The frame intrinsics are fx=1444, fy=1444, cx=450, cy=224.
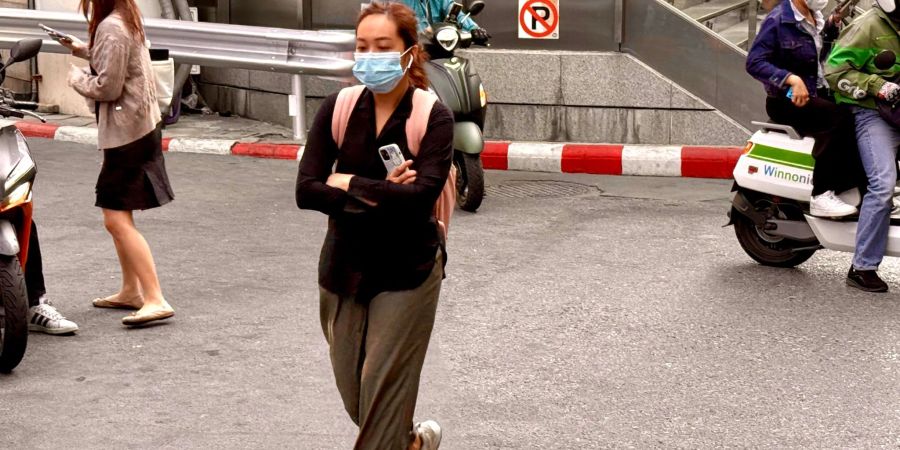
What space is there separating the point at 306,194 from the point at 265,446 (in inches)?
49.8

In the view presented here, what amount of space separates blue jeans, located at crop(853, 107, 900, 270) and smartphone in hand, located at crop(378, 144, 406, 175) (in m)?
4.00

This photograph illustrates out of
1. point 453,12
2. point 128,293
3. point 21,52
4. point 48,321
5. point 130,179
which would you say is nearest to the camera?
point 21,52

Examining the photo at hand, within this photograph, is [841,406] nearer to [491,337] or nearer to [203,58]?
[491,337]

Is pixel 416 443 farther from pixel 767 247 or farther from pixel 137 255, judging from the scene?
pixel 767 247

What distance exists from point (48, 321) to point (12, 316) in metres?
0.75

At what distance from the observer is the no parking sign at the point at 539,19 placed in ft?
39.0

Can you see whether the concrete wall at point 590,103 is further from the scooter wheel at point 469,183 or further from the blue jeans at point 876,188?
the blue jeans at point 876,188

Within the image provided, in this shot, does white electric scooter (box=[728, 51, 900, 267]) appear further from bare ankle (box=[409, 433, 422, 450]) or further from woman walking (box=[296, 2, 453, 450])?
woman walking (box=[296, 2, 453, 450])

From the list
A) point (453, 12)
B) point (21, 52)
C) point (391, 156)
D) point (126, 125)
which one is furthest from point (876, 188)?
point (21, 52)

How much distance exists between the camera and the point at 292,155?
453 inches

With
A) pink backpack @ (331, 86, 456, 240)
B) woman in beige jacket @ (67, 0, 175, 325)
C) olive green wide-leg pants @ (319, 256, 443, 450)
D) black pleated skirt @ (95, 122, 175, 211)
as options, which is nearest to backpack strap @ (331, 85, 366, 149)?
pink backpack @ (331, 86, 456, 240)

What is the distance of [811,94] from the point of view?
25.0 ft

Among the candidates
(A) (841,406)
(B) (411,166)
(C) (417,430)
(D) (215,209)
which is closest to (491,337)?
(A) (841,406)

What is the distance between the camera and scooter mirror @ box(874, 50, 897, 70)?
7.00 meters
